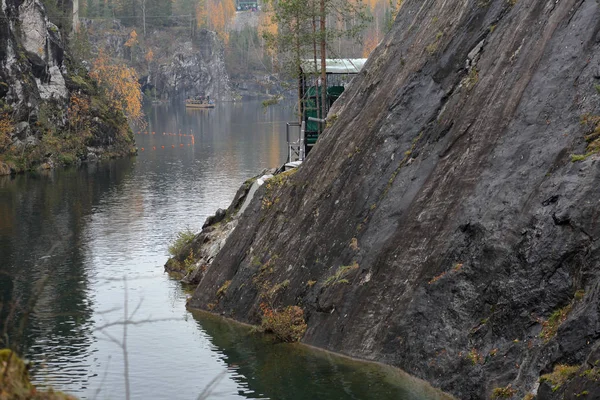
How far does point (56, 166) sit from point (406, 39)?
2515 inches

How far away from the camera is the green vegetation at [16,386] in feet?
21.0

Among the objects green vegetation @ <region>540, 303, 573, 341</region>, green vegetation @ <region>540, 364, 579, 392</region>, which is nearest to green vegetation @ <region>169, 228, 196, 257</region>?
green vegetation @ <region>540, 303, 573, 341</region>

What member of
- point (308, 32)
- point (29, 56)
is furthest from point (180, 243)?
point (29, 56)

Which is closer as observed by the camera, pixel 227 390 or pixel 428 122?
pixel 227 390

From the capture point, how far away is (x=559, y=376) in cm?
2039

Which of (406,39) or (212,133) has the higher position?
(406,39)

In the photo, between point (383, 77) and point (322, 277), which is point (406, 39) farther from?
point (322, 277)

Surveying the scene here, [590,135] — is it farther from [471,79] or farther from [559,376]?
[559,376]

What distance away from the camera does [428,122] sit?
3347cm

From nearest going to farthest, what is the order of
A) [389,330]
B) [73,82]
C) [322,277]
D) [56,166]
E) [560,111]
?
[560,111] < [389,330] < [322,277] < [56,166] < [73,82]

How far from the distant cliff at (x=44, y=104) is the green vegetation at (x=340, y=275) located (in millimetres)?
62021

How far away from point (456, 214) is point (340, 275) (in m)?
5.93

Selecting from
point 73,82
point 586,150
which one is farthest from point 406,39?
point 73,82

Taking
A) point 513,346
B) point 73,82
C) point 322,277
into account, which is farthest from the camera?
point 73,82
